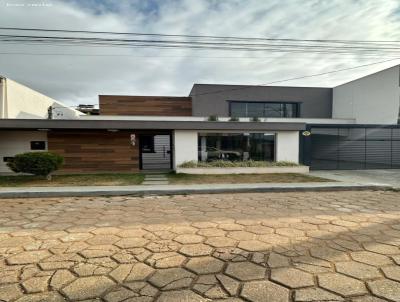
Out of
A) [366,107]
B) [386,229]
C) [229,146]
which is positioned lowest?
[386,229]

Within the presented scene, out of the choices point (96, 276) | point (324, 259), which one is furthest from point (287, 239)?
point (96, 276)

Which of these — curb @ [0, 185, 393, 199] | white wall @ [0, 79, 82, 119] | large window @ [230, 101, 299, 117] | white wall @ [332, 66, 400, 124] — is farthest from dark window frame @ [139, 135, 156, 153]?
white wall @ [332, 66, 400, 124]

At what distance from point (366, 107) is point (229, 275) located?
24413mm

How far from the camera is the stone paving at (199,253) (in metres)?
3.22

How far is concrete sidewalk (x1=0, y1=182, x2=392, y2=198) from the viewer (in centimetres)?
939

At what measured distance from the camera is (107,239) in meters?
4.98

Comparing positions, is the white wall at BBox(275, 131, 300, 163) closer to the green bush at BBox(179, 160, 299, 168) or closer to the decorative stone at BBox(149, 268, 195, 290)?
the green bush at BBox(179, 160, 299, 168)

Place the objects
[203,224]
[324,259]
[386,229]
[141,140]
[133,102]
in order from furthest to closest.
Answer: [133,102]
[141,140]
[203,224]
[386,229]
[324,259]

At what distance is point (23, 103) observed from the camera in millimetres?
18156

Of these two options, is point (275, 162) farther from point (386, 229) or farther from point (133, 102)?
point (133, 102)

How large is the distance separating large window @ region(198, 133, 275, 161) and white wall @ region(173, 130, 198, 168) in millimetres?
425

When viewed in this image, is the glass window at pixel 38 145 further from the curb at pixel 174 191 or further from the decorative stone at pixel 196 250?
the decorative stone at pixel 196 250

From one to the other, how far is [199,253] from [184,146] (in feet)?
35.9

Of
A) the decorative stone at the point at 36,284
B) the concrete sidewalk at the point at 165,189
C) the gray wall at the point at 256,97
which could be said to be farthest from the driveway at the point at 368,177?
the gray wall at the point at 256,97
